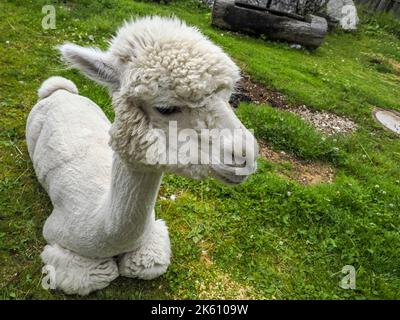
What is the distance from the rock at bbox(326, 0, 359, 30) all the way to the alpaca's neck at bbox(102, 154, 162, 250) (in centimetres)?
1061

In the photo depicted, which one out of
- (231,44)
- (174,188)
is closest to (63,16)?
(231,44)

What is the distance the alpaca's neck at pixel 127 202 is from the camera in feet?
6.63

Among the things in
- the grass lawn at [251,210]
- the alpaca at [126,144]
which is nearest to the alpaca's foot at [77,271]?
the alpaca at [126,144]

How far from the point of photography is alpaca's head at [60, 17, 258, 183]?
1.65m

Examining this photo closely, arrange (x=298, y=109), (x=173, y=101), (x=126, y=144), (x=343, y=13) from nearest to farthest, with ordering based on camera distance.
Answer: (x=173, y=101), (x=126, y=144), (x=298, y=109), (x=343, y=13)

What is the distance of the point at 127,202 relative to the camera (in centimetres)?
213

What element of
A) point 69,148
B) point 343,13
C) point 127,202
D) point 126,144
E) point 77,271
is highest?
point 126,144

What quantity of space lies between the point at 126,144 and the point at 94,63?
41 cm

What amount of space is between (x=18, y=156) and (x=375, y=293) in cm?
357

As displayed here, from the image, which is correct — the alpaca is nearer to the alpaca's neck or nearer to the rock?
the alpaca's neck

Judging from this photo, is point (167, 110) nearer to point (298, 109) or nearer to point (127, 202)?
point (127, 202)

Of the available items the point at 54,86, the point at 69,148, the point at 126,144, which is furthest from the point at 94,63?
the point at 54,86

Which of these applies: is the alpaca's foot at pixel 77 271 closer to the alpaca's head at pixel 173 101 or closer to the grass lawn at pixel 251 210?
the grass lawn at pixel 251 210

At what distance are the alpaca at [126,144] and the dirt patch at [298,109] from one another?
10.6 feet
